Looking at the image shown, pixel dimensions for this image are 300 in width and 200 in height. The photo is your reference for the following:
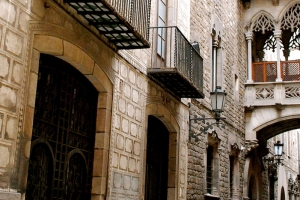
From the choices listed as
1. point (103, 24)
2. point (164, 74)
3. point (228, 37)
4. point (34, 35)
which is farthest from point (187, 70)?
point (228, 37)

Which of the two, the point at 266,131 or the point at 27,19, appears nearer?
the point at 27,19

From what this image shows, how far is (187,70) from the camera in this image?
35.9 ft

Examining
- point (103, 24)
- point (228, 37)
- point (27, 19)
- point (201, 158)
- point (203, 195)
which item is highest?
point (228, 37)

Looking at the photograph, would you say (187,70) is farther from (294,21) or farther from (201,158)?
(294,21)

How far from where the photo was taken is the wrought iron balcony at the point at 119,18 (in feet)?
22.8

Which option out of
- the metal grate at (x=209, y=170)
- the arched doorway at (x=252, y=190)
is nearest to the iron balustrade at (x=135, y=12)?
the metal grate at (x=209, y=170)

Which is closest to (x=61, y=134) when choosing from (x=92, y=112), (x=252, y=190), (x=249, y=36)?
(x=92, y=112)

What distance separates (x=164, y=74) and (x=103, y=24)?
9.04ft

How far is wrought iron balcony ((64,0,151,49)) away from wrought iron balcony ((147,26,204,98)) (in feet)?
5.03

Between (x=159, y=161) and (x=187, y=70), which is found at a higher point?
(x=187, y=70)

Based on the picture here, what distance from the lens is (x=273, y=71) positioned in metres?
18.3

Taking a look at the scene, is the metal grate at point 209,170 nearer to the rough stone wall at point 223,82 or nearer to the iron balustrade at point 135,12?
the rough stone wall at point 223,82

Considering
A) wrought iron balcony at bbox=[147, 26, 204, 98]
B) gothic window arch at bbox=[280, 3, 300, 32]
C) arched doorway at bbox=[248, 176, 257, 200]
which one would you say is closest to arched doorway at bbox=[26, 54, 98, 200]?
wrought iron balcony at bbox=[147, 26, 204, 98]

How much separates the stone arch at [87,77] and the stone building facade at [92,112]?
16 millimetres
